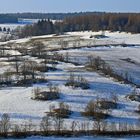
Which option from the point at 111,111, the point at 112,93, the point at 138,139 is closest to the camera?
the point at 138,139

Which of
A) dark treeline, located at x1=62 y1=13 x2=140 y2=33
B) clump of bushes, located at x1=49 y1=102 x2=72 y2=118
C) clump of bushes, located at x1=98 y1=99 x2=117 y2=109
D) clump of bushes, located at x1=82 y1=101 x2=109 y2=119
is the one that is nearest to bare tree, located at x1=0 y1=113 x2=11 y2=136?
clump of bushes, located at x1=49 y1=102 x2=72 y2=118

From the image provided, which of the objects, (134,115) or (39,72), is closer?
(134,115)

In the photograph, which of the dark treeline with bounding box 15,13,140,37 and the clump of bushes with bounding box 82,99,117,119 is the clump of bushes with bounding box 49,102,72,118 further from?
the dark treeline with bounding box 15,13,140,37

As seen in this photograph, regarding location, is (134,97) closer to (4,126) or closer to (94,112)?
(94,112)

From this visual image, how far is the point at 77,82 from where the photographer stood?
82.8ft

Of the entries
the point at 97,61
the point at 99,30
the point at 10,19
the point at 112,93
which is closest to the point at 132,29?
the point at 99,30

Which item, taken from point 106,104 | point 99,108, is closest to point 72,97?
point 106,104

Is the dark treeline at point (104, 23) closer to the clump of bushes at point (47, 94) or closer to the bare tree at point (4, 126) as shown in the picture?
the clump of bushes at point (47, 94)

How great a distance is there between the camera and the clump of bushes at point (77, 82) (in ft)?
80.5

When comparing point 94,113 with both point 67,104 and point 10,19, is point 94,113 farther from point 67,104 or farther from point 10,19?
point 10,19

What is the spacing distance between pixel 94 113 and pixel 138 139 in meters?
3.75

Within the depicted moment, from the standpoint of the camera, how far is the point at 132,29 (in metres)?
82.8

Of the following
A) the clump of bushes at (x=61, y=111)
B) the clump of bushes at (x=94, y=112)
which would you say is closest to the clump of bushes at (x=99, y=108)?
the clump of bushes at (x=94, y=112)

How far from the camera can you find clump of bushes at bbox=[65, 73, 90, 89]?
24.5 meters
